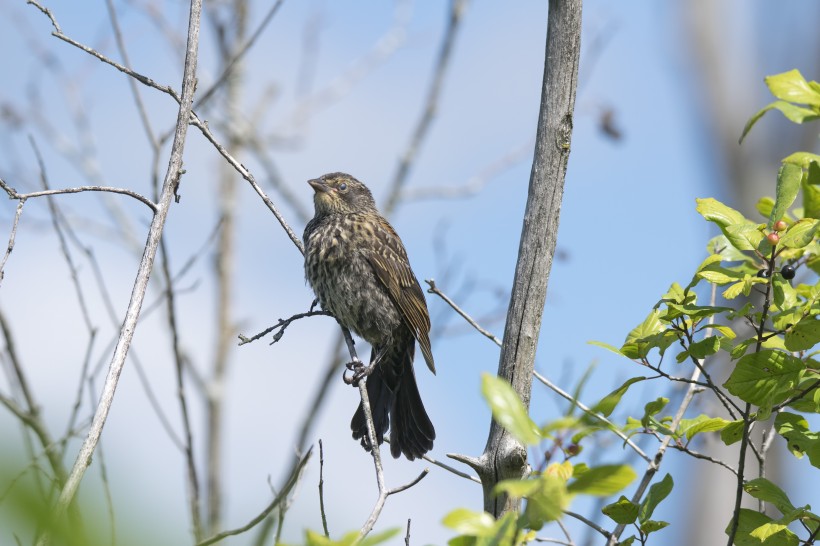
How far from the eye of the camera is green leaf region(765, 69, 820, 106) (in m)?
1.89

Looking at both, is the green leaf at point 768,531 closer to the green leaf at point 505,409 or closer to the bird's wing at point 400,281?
the green leaf at point 505,409

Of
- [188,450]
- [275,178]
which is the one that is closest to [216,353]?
[275,178]

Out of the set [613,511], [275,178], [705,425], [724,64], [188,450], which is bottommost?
[613,511]

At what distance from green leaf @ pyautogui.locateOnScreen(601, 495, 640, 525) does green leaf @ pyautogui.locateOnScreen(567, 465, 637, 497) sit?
3.14 ft

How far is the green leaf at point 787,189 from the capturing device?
1.79m

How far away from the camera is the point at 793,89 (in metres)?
1.90

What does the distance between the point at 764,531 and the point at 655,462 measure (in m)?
0.38

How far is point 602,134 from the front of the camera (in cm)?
597

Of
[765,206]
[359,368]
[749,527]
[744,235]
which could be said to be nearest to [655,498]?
[749,527]

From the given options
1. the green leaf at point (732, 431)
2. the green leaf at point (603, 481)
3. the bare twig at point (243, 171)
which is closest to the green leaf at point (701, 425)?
the green leaf at point (732, 431)

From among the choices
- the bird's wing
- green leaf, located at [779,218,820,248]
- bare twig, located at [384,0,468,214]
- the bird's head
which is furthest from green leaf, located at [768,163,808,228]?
bare twig, located at [384,0,468,214]

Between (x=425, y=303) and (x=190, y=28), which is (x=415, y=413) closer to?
(x=425, y=303)

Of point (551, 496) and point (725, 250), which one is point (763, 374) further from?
point (551, 496)

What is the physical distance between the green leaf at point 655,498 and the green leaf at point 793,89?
2.74 ft
